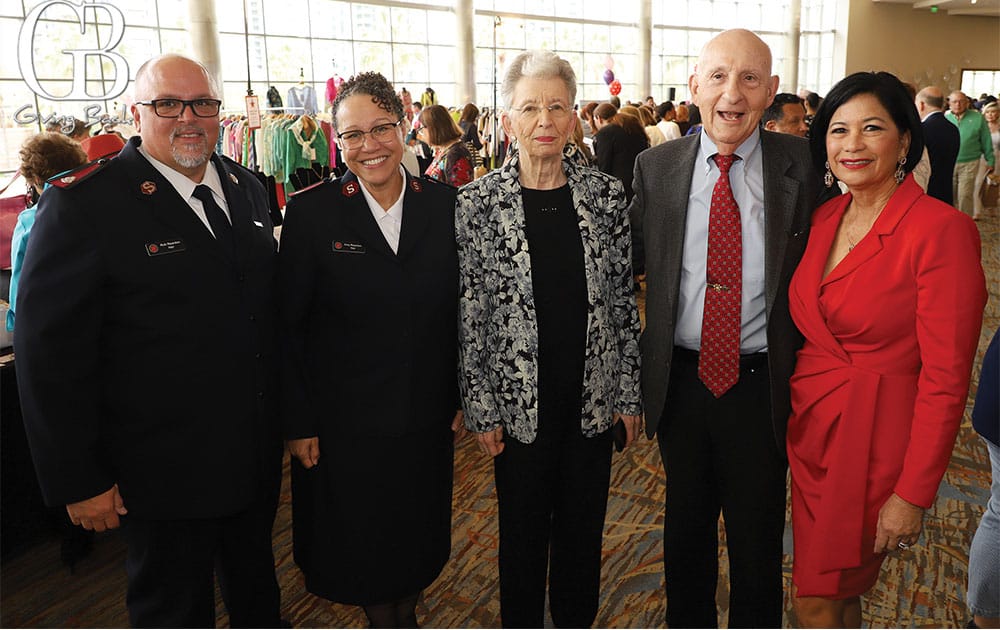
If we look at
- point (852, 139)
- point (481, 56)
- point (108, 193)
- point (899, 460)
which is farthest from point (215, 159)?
point (481, 56)

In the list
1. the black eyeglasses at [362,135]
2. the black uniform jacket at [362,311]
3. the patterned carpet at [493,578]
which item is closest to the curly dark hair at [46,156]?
the patterned carpet at [493,578]

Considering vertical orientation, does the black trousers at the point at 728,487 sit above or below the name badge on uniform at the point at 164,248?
below

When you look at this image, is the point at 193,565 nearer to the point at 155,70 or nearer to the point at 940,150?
the point at 155,70

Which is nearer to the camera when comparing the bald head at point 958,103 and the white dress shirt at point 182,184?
the white dress shirt at point 182,184

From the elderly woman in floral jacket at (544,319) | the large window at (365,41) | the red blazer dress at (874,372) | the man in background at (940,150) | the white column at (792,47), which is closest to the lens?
the red blazer dress at (874,372)

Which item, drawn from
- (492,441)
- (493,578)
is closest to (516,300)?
(492,441)

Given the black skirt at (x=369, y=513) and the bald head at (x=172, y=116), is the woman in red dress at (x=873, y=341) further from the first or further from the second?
the bald head at (x=172, y=116)

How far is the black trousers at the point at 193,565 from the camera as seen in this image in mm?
1879

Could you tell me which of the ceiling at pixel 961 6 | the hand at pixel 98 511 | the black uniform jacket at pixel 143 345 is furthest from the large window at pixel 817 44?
the hand at pixel 98 511

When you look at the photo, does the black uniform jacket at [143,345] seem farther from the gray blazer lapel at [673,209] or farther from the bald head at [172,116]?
the gray blazer lapel at [673,209]

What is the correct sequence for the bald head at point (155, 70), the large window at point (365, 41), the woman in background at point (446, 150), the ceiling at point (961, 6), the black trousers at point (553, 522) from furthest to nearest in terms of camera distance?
the ceiling at point (961, 6), the large window at point (365, 41), the woman in background at point (446, 150), the black trousers at point (553, 522), the bald head at point (155, 70)

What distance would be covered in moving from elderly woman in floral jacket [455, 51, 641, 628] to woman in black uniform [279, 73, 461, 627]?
0.39ft

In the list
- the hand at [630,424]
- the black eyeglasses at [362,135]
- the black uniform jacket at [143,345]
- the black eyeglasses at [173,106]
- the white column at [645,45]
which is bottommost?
the hand at [630,424]

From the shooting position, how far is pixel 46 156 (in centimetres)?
337
